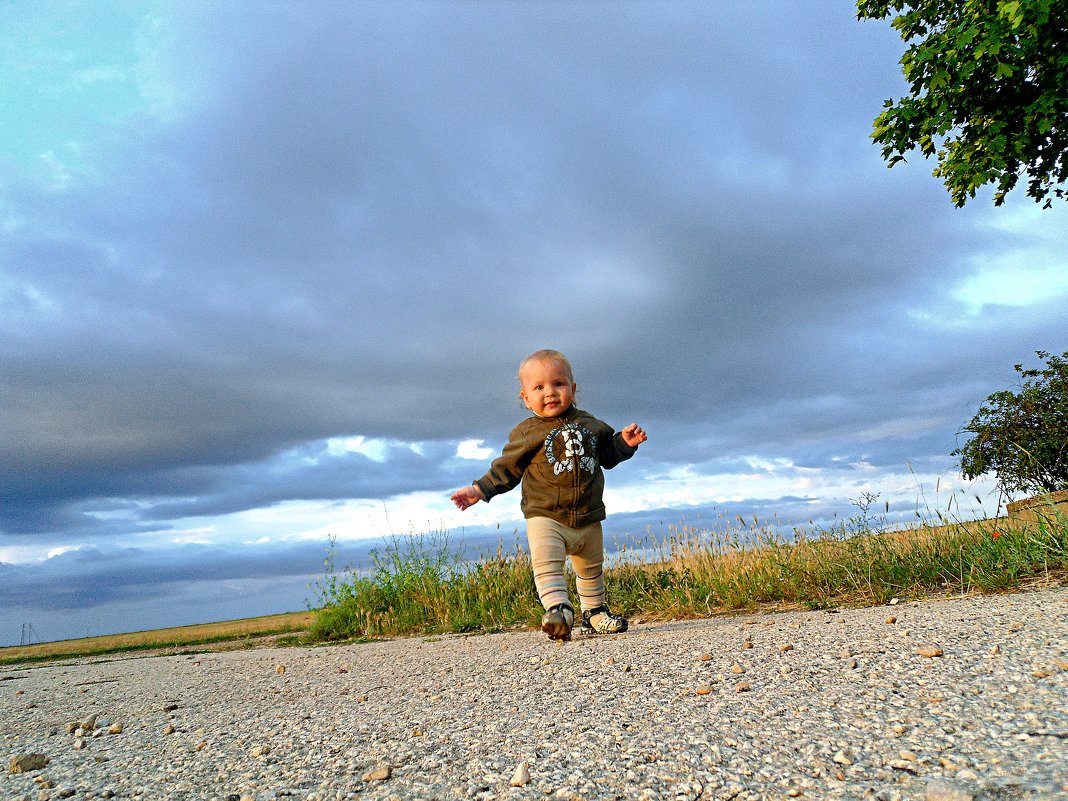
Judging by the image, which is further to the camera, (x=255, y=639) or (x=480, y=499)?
(x=255, y=639)

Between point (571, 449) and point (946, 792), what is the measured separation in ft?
12.7

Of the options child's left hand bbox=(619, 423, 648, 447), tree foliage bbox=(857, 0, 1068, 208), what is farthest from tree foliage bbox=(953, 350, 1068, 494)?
child's left hand bbox=(619, 423, 648, 447)

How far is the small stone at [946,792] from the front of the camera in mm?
1845

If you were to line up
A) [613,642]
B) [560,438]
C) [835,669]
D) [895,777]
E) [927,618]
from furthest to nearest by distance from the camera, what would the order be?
[560,438], [613,642], [927,618], [835,669], [895,777]

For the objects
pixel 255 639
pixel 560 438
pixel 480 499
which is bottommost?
pixel 255 639

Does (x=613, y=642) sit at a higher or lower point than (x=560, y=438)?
lower

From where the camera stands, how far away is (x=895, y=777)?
2045mm

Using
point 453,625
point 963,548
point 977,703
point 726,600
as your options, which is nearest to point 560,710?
point 977,703

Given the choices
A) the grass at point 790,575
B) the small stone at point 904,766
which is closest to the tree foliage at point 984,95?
the grass at point 790,575

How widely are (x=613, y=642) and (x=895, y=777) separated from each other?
2767 mm

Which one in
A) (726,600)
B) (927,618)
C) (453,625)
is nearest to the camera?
(927,618)

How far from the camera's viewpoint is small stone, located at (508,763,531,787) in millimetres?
2156

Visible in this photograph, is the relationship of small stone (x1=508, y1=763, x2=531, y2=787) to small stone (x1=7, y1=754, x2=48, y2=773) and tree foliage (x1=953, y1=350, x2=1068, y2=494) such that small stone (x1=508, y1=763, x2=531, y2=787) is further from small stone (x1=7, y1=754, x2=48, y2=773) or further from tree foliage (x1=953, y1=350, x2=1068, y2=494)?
tree foliage (x1=953, y1=350, x2=1068, y2=494)

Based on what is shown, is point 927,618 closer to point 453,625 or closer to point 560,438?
point 560,438
